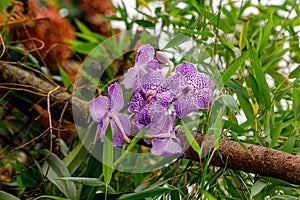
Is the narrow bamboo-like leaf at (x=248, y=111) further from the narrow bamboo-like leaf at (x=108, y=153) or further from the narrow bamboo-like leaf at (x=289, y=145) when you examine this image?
the narrow bamboo-like leaf at (x=108, y=153)

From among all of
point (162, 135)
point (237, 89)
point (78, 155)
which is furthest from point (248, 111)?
point (78, 155)

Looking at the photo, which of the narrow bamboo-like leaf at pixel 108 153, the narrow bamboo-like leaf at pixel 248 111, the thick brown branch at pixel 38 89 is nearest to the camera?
the narrow bamboo-like leaf at pixel 108 153

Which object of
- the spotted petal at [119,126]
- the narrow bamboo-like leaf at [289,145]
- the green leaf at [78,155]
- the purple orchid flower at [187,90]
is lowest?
the green leaf at [78,155]

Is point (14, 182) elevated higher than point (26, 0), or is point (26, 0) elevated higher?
point (26, 0)

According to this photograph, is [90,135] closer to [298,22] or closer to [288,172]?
[288,172]

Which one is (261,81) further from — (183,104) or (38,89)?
(38,89)

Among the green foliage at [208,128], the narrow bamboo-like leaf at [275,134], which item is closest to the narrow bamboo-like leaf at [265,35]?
the green foliage at [208,128]

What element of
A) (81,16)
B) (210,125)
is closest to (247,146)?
(210,125)
